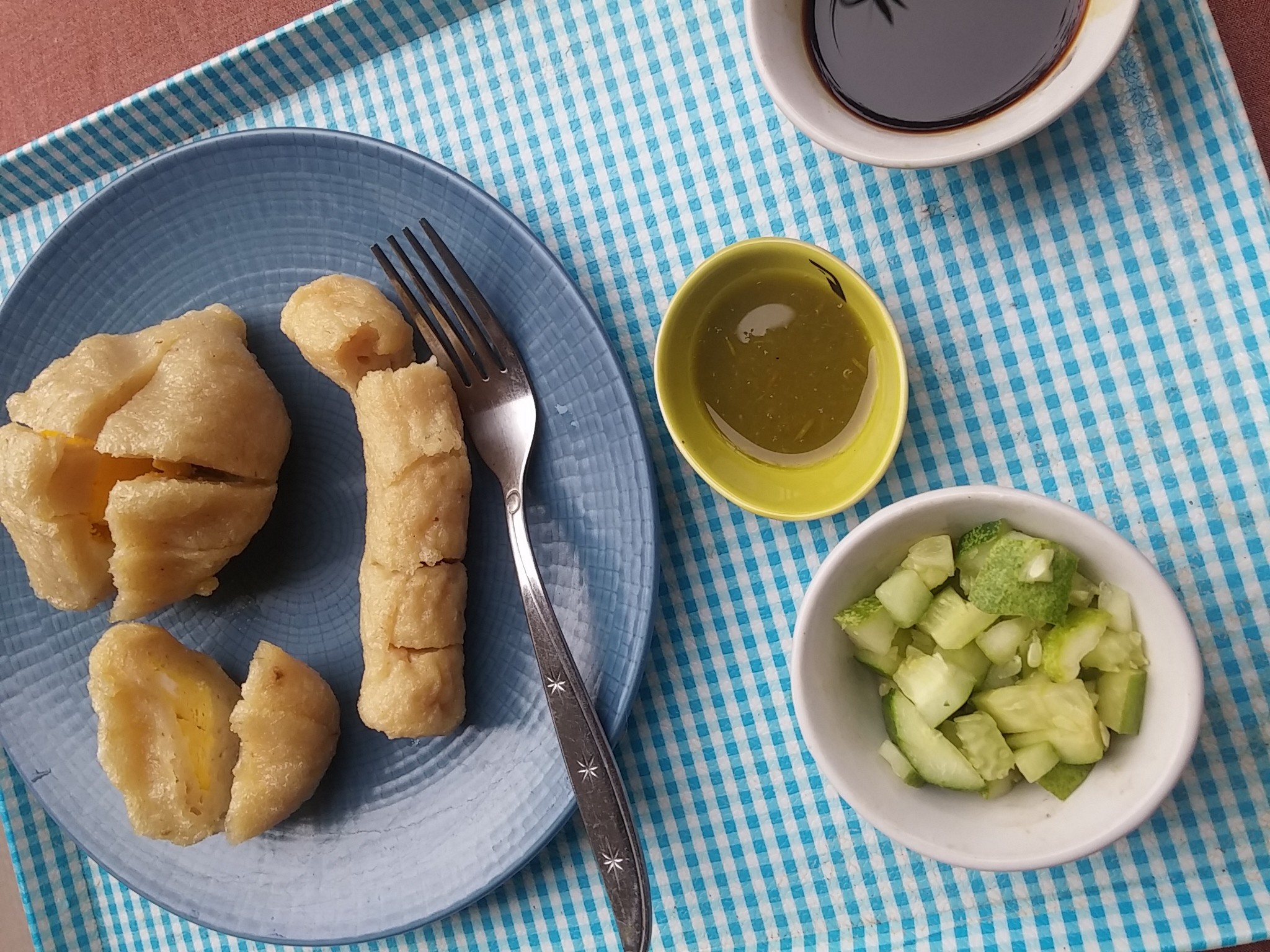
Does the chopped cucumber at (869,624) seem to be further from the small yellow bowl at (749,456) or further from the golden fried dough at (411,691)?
the golden fried dough at (411,691)

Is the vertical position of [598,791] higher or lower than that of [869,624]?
lower

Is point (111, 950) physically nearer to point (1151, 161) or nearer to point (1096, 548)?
point (1096, 548)

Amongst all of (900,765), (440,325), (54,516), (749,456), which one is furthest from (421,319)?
(900,765)

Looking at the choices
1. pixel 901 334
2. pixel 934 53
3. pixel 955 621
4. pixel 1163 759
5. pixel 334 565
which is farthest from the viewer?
pixel 334 565

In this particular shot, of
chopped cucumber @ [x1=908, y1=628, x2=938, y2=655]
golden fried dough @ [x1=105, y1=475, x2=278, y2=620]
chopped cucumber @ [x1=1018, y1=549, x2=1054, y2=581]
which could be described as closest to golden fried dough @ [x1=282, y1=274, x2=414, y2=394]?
golden fried dough @ [x1=105, y1=475, x2=278, y2=620]

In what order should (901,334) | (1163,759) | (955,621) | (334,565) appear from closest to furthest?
(1163,759), (955,621), (901,334), (334,565)

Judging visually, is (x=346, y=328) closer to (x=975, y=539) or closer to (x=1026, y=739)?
(x=975, y=539)

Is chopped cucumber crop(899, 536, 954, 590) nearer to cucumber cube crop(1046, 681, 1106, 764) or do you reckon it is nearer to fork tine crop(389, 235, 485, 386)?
cucumber cube crop(1046, 681, 1106, 764)
